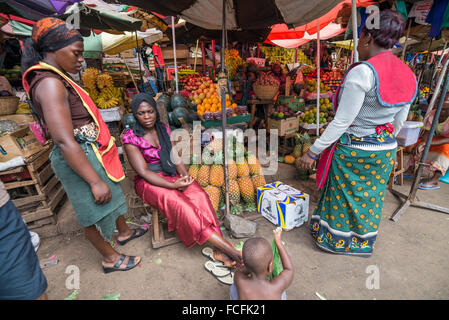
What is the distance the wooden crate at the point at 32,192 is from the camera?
2654 millimetres

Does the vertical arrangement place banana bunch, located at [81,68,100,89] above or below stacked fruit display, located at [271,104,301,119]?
above

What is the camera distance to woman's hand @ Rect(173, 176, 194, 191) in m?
2.42

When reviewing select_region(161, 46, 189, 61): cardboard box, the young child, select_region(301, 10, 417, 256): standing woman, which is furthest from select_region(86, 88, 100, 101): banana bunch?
select_region(161, 46, 189, 61): cardboard box

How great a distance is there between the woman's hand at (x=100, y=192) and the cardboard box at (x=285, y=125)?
3.66 meters

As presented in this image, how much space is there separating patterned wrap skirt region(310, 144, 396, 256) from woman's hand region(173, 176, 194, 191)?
1515 mm

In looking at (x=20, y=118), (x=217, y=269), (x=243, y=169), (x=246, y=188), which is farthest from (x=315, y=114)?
(x=20, y=118)

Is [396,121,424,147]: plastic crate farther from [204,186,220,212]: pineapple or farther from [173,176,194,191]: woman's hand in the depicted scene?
[173,176,194,191]: woman's hand

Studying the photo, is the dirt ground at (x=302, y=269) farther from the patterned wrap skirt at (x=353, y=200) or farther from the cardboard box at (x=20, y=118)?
the cardboard box at (x=20, y=118)

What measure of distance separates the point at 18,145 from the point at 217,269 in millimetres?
2720

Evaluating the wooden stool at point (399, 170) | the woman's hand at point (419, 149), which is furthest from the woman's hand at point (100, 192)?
the woman's hand at point (419, 149)

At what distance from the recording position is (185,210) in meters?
2.20

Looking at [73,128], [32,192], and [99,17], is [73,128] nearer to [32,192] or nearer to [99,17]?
[32,192]
